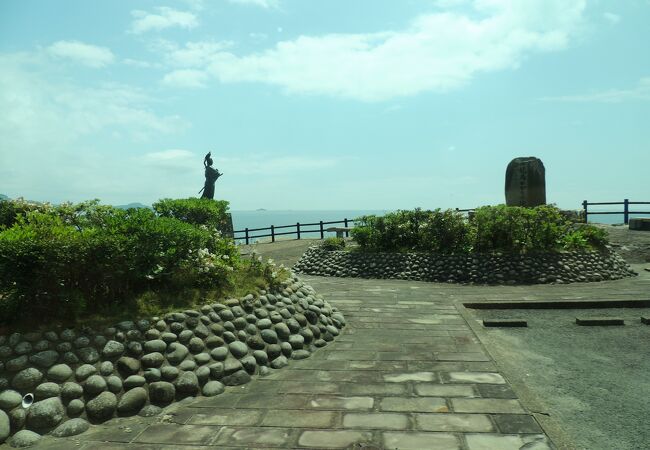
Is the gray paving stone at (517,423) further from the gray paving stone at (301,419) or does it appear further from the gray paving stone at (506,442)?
the gray paving stone at (301,419)

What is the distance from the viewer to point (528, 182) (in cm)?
1688

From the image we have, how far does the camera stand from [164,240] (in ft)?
17.5

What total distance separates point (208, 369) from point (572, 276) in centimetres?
931

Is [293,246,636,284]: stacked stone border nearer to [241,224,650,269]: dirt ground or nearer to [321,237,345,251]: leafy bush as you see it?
[321,237,345,251]: leafy bush

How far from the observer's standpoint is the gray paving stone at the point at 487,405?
3633mm

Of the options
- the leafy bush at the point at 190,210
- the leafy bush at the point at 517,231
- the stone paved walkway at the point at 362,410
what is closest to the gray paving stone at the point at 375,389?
the stone paved walkway at the point at 362,410

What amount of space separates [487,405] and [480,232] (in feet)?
27.6

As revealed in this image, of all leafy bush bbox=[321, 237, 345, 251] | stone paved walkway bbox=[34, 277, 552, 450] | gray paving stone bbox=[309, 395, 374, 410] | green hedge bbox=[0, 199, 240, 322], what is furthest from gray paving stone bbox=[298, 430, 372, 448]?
leafy bush bbox=[321, 237, 345, 251]

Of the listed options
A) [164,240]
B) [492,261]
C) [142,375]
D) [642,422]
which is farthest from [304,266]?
[642,422]

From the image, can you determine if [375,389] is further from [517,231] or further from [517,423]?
[517,231]

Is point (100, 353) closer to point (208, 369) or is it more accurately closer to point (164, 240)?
point (208, 369)

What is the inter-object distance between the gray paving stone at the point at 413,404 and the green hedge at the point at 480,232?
26.8ft

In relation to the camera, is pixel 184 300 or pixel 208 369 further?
pixel 184 300

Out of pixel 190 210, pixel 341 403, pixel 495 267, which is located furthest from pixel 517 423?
pixel 190 210
